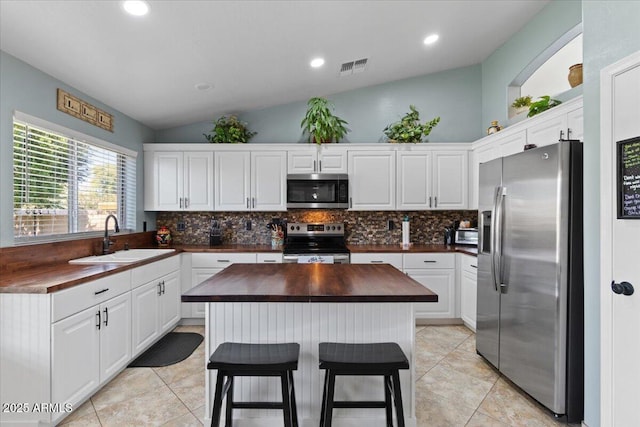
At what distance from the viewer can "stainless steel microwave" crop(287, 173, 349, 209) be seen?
385cm

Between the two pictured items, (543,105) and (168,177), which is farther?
(168,177)

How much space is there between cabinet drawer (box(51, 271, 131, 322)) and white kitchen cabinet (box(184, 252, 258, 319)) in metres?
1.09

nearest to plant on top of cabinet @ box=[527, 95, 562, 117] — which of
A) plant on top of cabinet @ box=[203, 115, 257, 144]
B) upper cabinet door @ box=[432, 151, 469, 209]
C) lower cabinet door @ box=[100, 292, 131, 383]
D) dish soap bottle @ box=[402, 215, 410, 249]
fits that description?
upper cabinet door @ box=[432, 151, 469, 209]

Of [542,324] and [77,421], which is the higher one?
[542,324]

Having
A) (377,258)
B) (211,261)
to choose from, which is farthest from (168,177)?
(377,258)

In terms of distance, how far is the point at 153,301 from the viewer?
3.00 metres

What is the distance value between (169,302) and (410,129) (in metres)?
3.41

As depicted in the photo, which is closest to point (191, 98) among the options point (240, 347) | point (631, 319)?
point (240, 347)

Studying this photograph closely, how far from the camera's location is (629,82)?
5.08 feet

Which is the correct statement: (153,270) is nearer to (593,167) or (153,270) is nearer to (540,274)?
(540,274)

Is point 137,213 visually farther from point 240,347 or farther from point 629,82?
point 629,82

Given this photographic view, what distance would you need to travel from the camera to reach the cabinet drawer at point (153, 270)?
2697 millimetres

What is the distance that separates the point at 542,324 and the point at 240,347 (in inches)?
75.4

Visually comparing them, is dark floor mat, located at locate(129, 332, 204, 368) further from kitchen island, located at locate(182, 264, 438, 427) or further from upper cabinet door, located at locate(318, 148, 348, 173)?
upper cabinet door, located at locate(318, 148, 348, 173)
